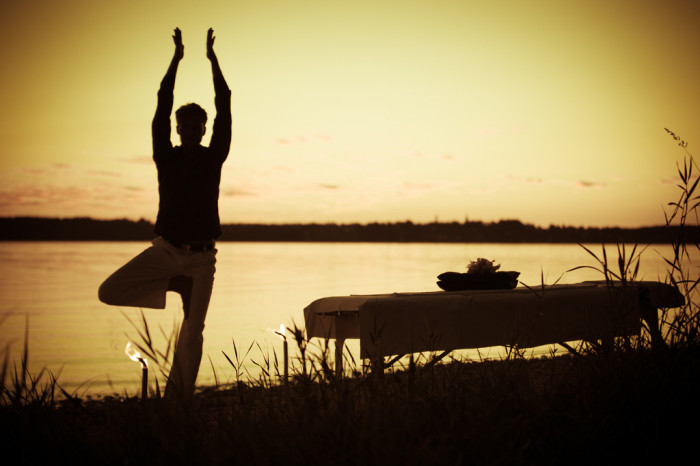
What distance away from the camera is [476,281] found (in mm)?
4938

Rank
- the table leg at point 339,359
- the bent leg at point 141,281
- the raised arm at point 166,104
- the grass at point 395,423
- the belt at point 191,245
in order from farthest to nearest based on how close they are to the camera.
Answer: the raised arm at point 166,104, the belt at point 191,245, the bent leg at point 141,281, the table leg at point 339,359, the grass at point 395,423

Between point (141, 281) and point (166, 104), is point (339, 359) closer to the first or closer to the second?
point (141, 281)

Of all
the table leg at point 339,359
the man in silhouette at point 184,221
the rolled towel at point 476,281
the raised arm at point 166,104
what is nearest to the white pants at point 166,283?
the man in silhouette at point 184,221

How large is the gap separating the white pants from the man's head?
605 millimetres

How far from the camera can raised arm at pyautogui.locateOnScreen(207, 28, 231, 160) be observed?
13.0 ft

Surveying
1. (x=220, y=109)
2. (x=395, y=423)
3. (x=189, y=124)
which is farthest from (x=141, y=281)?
(x=395, y=423)

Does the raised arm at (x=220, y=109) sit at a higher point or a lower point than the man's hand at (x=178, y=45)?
lower

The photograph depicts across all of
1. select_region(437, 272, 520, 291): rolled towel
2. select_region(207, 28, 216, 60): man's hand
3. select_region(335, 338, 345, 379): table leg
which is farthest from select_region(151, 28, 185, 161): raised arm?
select_region(437, 272, 520, 291): rolled towel

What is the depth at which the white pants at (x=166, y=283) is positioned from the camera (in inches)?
144

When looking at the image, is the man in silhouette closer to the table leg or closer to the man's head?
the man's head

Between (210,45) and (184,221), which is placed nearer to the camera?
(184,221)

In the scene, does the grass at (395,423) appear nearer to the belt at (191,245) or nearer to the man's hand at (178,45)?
the belt at (191,245)

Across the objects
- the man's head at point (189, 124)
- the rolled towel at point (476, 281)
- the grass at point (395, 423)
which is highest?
the man's head at point (189, 124)

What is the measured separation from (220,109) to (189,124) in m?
0.20
